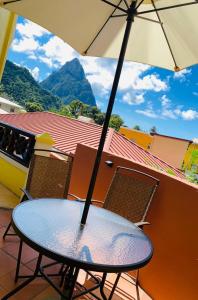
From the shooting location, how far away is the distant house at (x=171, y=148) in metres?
30.1

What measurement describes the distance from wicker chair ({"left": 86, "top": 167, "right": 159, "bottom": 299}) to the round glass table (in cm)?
54

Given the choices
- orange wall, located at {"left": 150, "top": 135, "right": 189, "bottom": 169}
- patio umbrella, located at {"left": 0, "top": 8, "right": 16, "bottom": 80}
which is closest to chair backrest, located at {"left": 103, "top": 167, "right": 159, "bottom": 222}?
patio umbrella, located at {"left": 0, "top": 8, "right": 16, "bottom": 80}

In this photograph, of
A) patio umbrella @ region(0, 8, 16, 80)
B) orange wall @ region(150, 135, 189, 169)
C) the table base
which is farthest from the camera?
orange wall @ region(150, 135, 189, 169)

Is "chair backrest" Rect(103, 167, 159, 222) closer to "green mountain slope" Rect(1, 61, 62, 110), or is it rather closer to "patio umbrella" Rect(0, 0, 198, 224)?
"patio umbrella" Rect(0, 0, 198, 224)

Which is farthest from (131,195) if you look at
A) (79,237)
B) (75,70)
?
(75,70)

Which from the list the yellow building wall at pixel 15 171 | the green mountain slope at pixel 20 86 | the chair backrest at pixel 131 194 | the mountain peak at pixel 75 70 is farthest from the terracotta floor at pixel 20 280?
the mountain peak at pixel 75 70

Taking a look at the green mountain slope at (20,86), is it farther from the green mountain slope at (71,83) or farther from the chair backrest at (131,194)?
the chair backrest at (131,194)

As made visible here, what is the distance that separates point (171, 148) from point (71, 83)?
105 m

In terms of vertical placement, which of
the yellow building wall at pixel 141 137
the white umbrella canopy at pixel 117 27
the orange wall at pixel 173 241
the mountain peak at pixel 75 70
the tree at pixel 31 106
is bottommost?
the tree at pixel 31 106

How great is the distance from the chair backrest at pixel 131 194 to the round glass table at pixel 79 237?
0.54m

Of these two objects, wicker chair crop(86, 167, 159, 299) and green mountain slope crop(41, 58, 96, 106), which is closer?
wicker chair crop(86, 167, 159, 299)

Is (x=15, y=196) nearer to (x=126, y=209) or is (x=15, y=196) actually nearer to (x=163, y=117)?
(x=126, y=209)

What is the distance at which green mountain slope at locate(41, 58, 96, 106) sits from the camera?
413ft

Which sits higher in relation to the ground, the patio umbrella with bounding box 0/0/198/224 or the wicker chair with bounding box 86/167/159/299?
the patio umbrella with bounding box 0/0/198/224
